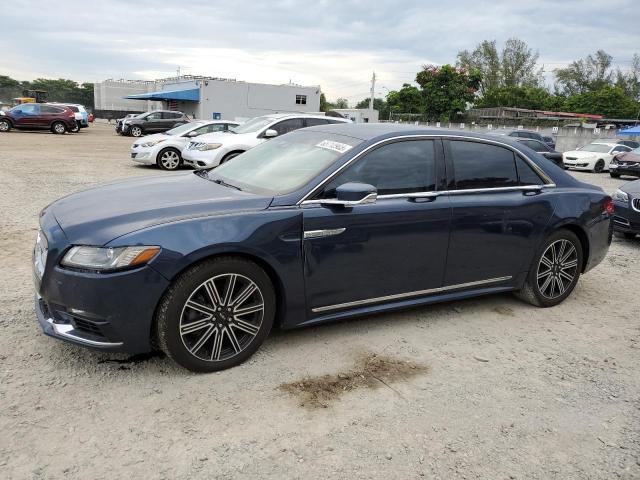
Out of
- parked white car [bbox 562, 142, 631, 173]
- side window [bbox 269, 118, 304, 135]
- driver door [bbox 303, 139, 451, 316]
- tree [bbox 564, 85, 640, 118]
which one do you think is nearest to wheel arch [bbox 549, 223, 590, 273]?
driver door [bbox 303, 139, 451, 316]

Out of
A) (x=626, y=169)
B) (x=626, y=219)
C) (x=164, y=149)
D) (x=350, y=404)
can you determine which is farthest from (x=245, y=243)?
(x=626, y=169)

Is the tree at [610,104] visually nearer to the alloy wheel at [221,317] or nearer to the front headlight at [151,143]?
the front headlight at [151,143]

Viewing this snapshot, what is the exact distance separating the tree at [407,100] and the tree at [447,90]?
7.35ft

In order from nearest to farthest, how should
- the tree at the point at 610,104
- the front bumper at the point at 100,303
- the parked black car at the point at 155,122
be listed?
1. the front bumper at the point at 100,303
2. the parked black car at the point at 155,122
3. the tree at the point at 610,104

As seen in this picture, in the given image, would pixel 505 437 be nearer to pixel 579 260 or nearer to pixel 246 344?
pixel 246 344

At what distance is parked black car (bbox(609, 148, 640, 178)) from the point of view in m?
19.1

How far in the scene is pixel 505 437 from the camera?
9.46ft

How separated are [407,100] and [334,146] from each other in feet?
203

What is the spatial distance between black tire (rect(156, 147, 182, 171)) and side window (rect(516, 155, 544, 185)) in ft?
37.3

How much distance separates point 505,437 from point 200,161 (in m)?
10.8

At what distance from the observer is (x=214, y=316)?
10.9ft

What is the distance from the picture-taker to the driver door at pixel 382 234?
3.62m

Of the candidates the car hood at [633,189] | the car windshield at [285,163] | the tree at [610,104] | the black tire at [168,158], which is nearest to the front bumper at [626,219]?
the car hood at [633,189]

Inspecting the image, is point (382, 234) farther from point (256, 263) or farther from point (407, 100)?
point (407, 100)
